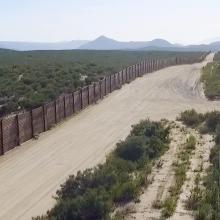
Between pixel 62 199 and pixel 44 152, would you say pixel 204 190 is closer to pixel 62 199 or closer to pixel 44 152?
pixel 62 199

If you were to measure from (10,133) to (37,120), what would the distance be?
12.4ft

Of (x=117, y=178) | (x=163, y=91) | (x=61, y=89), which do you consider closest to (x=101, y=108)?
(x=61, y=89)

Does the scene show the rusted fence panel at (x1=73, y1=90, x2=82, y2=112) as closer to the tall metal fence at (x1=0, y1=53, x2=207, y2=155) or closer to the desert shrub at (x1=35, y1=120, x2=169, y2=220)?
the tall metal fence at (x1=0, y1=53, x2=207, y2=155)

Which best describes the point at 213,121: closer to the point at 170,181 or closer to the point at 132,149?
the point at 132,149

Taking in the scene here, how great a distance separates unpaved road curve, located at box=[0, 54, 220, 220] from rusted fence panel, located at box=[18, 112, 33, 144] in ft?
1.72

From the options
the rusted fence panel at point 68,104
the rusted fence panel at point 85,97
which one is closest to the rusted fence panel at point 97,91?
the rusted fence panel at point 85,97

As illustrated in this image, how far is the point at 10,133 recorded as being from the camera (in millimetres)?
26047

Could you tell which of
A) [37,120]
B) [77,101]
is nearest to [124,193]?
[37,120]

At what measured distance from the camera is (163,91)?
5184 centimetres

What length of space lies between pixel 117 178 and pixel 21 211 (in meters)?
3.37

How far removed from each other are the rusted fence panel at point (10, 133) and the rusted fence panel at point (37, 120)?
2430 millimetres

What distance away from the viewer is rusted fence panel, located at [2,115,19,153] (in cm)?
2536

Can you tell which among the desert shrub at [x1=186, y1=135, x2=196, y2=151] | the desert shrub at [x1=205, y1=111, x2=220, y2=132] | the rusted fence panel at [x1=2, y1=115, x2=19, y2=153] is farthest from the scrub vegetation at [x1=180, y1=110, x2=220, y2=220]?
the rusted fence panel at [x1=2, y1=115, x2=19, y2=153]

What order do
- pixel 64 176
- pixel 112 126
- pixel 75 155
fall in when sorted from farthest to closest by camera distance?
pixel 112 126
pixel 75 155
pixel 64 176
